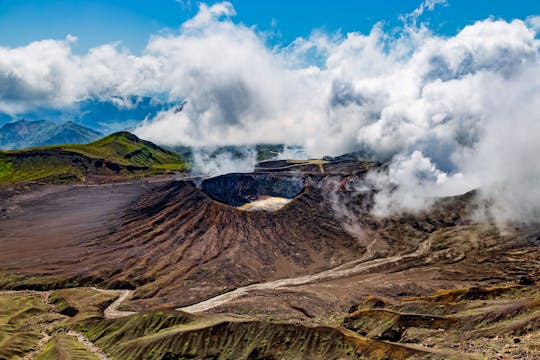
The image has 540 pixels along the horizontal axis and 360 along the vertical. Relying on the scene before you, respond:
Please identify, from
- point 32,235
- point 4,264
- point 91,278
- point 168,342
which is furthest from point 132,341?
point 32,235

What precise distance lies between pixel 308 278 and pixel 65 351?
75.1 meters

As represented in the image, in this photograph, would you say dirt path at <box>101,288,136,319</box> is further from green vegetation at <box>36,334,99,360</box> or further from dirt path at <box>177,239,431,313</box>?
dirt path at <box>177,239,431,313</box>

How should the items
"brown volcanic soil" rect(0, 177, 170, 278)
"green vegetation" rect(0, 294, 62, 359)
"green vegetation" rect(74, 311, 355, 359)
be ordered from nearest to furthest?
"green vegetation" rect(74, 311, 355, 359)
"green vegetation" rect(0, 294, 62, 359)
"brown volcanic soil" rect(0, 177, 170, 278)

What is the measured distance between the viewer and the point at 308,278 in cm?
13588

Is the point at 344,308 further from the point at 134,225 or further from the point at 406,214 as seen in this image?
the point at 134,225

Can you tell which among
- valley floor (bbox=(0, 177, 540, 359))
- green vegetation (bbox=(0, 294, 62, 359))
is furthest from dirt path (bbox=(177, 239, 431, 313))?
green vegetation (bbox=(0, 294, 62, 359))

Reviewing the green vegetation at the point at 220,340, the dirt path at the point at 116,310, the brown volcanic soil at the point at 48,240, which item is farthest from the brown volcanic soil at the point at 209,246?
the green vegetation at the point at 220,340

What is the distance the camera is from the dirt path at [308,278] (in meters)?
115

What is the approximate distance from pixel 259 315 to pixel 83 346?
134ft

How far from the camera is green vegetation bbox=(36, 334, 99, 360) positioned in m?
84.5

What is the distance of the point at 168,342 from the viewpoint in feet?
273

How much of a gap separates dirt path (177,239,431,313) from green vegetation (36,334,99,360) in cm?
2833

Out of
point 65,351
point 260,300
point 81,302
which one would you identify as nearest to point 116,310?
point 81,302

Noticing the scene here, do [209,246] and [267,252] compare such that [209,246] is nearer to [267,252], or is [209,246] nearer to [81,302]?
[267,252]
